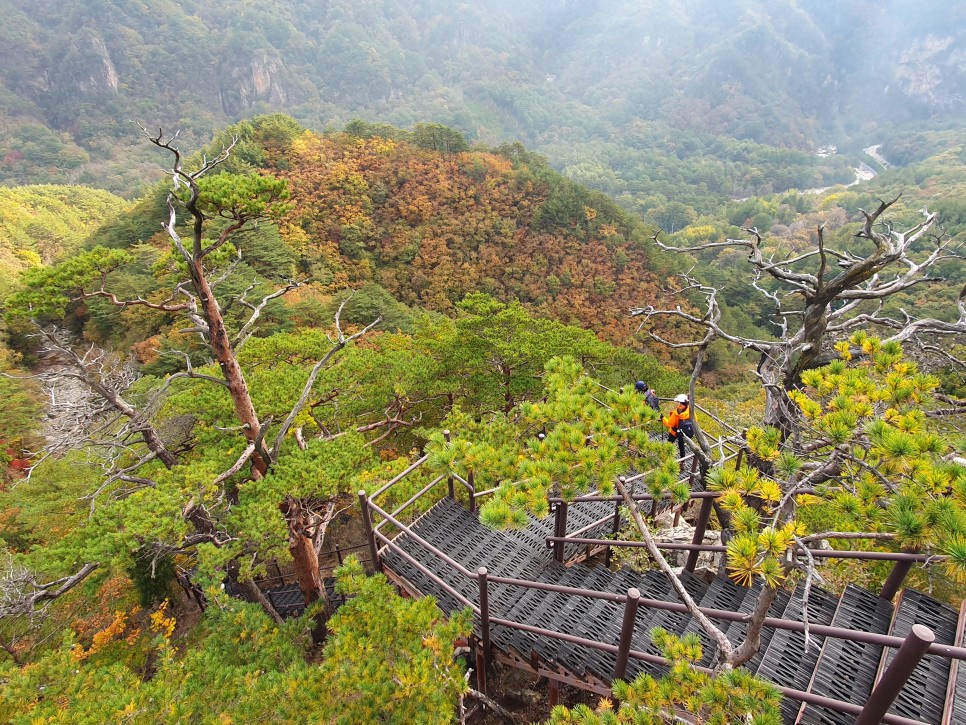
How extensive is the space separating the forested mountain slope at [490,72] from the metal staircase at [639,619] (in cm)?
7231

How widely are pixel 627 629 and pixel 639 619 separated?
3.54 ft

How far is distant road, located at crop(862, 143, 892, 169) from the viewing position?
3661 inches

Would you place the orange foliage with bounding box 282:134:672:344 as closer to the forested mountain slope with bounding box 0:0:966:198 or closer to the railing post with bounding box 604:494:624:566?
the railing post with bounding box 604:494:624:566

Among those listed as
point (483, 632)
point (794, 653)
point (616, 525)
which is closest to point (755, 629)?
point (794, 653)

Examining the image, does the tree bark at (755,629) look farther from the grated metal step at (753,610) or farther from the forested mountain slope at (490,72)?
the forested mountain slope at (490,72)

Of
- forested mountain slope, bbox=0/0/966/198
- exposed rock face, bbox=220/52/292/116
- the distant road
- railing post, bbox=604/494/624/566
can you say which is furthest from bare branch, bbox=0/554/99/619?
the distant road

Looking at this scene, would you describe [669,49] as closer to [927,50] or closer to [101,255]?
[927,50]

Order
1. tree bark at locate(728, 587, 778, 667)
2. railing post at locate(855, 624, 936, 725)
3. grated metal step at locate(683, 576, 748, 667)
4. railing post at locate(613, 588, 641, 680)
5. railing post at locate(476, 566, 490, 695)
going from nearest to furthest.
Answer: railing post at locate(855, 624, 936, 725)
tree bark at locate(728, 587, 778, 667)
railing post at locate(613, 588, 641, 680)
railing post at locate(476, 566, 490, 695)
grated metal step at locate(683, 576, 748, 667)

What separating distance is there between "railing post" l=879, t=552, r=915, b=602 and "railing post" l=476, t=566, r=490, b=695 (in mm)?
2431

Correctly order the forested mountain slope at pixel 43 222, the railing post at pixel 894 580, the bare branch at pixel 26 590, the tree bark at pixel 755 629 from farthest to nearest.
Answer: the forested mountain slope at pixel 43 222 → the bare branch at pixel 26 590 → the railing post at pixel 894 580 → the tree bark at pixel 755 629

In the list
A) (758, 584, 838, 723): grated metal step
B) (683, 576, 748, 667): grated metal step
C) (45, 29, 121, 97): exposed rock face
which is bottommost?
(683, 576, 748, 667): grated metal step

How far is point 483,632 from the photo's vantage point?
384cm

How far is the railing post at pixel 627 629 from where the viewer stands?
2.77 meters

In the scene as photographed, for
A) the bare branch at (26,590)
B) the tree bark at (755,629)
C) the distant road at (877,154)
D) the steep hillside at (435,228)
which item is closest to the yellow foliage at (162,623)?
the bare branch at (26,590)
